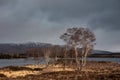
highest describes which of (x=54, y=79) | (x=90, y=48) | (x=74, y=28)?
(x=74, y=28)

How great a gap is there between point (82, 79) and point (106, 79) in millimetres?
2636

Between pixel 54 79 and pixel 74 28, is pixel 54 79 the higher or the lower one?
the lower one

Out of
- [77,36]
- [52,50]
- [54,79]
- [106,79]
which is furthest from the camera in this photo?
[52,50]

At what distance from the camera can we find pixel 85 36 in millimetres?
53062

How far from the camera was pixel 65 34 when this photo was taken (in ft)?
181

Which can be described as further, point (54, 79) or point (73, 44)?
point (73, 44)

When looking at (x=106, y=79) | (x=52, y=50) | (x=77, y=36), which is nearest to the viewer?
(x=106, y=79)

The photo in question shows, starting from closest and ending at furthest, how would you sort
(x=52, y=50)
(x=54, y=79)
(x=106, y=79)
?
1. (x=106, y=79)
2. (x=54, y=79)
3. (x=52, y=50)

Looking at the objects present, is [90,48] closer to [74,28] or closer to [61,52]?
[74,28]

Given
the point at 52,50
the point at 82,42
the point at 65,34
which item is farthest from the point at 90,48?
the point at 52,50

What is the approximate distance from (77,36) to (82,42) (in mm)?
1622

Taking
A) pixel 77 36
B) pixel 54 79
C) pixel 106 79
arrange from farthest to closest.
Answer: pixel 77 36, pixel 54 79, pixel 106 79

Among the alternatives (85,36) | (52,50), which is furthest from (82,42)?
(52,50)

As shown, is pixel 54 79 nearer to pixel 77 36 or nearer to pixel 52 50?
pixel 77 36
